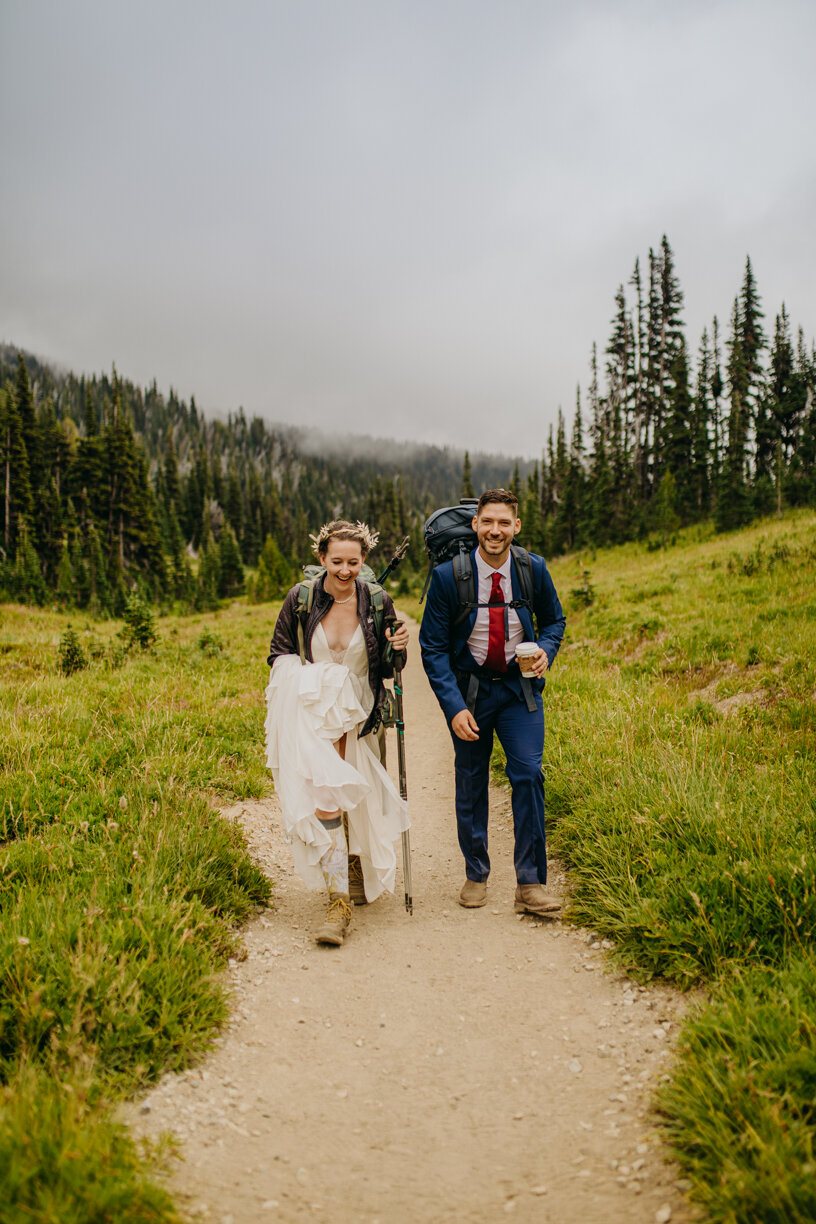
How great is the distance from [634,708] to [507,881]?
310 centimetres

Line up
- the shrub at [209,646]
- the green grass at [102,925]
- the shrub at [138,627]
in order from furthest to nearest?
1. the shrub at [209,646]
2. the shrub at [138,627]
3. the green grass at [102,925]

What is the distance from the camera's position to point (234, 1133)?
2729 millimetres

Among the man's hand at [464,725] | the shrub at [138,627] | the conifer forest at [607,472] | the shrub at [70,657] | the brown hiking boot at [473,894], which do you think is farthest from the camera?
the conifer forest at [607,472]

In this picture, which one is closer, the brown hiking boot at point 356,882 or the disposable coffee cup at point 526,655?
the disposable coffee cup at point 526,655

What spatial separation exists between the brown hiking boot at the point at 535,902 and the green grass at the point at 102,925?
6.04 feet

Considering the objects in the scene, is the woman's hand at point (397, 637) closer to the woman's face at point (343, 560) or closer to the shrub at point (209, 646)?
the woman's face at point (343, 560)

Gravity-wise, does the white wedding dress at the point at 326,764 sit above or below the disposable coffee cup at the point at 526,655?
below

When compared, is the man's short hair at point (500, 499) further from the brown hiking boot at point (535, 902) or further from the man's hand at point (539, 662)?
the brown hiking boot at point (535, 902)

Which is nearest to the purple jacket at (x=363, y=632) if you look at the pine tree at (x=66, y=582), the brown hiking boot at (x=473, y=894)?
the brown hiking boot at (x=473, y=894)

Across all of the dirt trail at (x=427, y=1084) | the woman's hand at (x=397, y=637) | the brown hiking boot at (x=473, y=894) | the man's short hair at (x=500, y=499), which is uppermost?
the man's short hair at (x=500, y=499)

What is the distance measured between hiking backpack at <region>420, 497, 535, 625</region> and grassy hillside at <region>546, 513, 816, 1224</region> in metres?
1.82

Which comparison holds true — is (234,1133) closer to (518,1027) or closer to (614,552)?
(518,1027)

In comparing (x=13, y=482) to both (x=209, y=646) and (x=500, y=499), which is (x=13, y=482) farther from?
(x=500, y=499)

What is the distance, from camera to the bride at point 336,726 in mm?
4391
